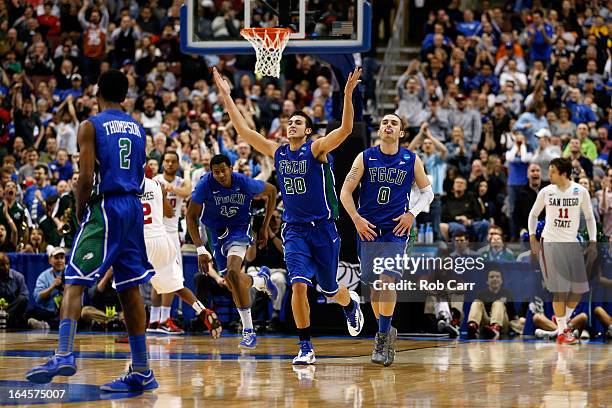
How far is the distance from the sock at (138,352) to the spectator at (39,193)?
446 inches

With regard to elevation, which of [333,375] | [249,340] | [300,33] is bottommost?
[249,340]

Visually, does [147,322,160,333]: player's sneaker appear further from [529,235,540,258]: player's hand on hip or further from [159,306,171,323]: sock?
[529,235,540,258]: player's hand on hip

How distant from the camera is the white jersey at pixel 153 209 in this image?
1377 centimetres

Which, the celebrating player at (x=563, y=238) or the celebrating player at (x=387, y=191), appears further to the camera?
the celebrating player at (x=563, y=238)

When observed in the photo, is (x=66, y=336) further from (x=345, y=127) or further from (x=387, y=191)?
(x=387, y=191)

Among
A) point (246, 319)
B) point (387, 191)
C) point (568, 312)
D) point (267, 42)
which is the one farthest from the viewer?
point (568, 312)

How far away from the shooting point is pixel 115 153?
785cm

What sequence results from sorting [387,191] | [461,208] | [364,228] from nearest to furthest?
[364,228]
[387,191]
[461,208]

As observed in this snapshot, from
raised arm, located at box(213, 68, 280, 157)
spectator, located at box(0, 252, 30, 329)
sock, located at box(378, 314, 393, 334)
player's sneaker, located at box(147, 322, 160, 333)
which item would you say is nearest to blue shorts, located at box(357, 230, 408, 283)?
sock, located at box(378, 314, 393, 334)

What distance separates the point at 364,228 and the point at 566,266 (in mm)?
5475

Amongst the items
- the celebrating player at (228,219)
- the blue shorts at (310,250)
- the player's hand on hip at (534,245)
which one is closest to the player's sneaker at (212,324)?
the celebrating player at (228,219)

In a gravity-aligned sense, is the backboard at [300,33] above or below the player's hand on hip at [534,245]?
above

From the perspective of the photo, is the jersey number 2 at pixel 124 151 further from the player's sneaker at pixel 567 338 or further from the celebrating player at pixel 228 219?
the player's sneaker at pixel 567 338

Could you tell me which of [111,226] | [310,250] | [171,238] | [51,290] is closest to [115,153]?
[111,226]
